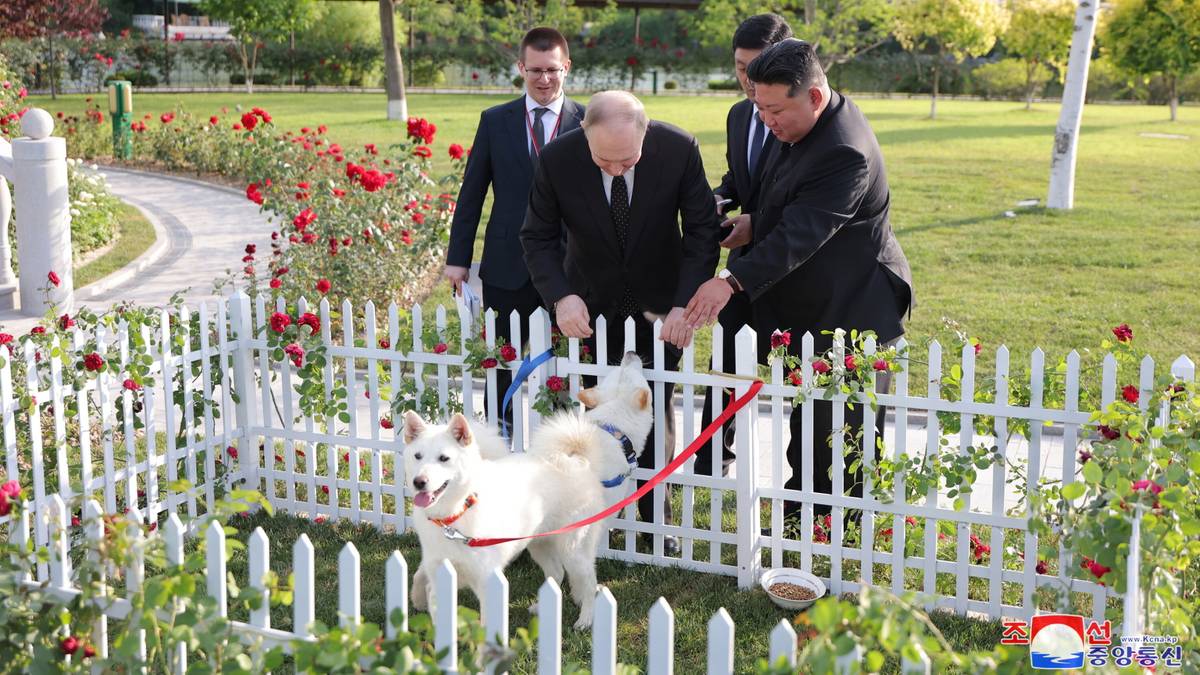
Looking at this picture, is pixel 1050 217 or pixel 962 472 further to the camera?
pixel 1050 217

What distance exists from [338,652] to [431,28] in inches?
1276

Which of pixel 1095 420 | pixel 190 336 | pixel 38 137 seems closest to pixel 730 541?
pixel 1095 420

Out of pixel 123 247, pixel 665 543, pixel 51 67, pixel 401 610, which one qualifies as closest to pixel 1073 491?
pixel 401 610

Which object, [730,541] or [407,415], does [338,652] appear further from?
[730,541]

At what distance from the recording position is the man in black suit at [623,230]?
4652 millimetres

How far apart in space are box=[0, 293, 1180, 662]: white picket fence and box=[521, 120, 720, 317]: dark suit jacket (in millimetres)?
248

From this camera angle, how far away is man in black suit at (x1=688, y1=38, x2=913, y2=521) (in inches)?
174

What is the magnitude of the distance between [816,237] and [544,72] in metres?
1.61

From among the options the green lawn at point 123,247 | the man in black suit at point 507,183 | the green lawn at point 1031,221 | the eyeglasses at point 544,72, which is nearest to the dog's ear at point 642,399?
the man in black suit at point 507,183

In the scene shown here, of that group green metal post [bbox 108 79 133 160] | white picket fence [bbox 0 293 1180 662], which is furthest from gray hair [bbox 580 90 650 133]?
green metal post [bbox 108 79 133 160]

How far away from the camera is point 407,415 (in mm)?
3811

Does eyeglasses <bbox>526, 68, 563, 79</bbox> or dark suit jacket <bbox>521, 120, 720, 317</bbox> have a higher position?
eyeglasses <bbox>526, 68, 563, 79</bbox>

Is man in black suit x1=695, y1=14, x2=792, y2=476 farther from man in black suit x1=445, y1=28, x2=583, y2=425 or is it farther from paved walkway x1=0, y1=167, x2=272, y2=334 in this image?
paved walkway x1=0, y1=167, x2=272, y2=334

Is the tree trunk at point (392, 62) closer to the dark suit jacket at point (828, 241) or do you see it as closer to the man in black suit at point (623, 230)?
the man in black suit at point (623, 230)
